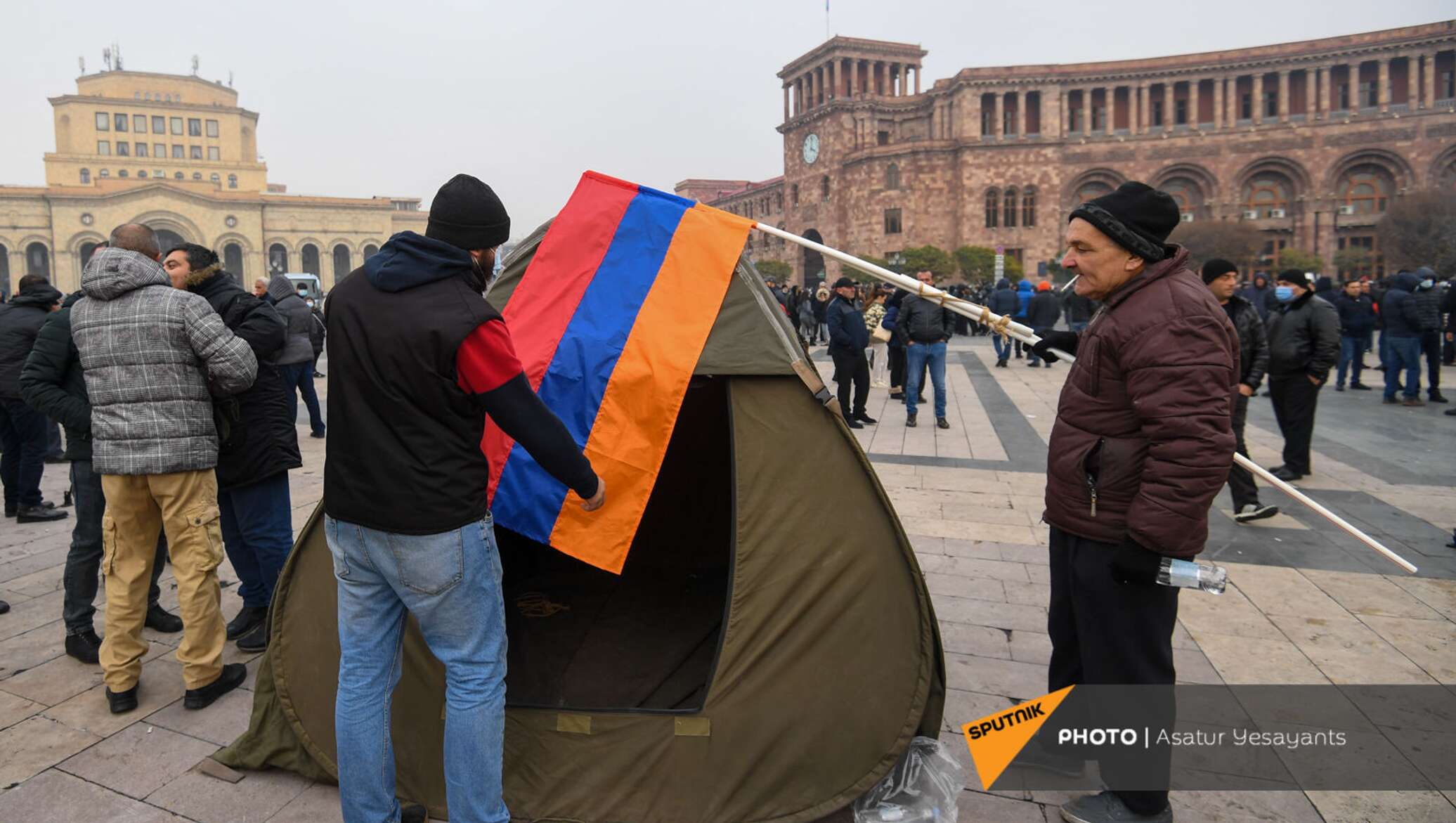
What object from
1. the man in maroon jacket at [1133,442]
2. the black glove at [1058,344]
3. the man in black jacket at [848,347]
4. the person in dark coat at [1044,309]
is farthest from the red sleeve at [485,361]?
the person in dark coat at [1044,309]

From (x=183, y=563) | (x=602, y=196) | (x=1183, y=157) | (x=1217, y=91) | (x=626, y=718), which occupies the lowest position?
(x=626, y=718)

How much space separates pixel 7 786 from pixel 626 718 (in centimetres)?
215

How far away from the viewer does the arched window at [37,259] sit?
59.9 meters

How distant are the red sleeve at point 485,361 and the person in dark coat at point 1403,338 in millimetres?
12150

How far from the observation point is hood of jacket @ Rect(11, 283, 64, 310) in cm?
584

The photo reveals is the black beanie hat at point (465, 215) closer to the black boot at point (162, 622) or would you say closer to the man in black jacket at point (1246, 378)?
the black boot at point (162, 622)

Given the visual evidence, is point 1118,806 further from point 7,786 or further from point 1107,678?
point 7,786

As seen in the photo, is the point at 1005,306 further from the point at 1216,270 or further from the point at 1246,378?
the point at 1216,270

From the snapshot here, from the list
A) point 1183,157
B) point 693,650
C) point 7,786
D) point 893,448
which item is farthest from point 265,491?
point 1183,157

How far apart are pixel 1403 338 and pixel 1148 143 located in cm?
3931

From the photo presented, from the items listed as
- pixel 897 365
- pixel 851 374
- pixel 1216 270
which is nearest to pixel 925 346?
pixel 851 374

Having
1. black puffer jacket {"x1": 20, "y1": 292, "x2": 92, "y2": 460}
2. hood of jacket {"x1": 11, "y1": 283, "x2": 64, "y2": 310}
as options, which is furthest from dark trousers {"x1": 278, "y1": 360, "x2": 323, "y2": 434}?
black puffer jacket {"x1": 20, "y1": 292, "x2": 92, "y2": 460}

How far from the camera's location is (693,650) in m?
3.65

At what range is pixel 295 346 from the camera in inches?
319
